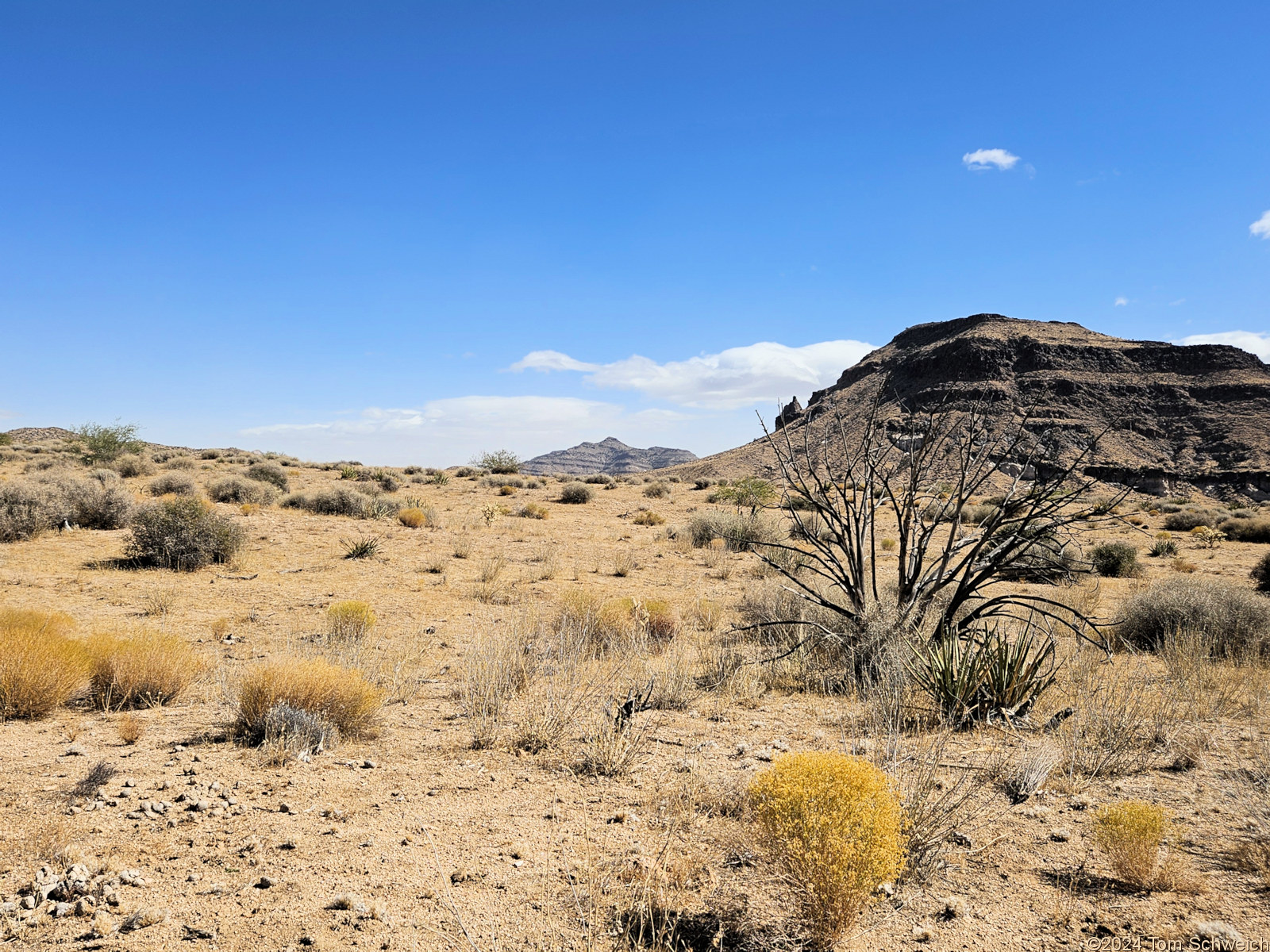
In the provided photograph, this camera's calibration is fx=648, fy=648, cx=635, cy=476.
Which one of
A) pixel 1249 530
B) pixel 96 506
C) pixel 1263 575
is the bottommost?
pixel 1263 575

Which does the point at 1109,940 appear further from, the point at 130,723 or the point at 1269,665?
the point at 1269,665

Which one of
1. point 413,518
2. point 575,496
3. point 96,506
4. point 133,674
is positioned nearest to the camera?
point 133,674

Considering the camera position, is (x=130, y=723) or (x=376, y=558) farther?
(x=376, y=558)

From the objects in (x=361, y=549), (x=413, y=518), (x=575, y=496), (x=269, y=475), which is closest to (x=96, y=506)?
(x=361, y=549)

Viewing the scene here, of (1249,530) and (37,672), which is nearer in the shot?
(37,672)

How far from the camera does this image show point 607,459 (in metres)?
149

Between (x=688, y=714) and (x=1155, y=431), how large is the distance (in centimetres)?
5660

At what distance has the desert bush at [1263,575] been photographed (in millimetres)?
12891

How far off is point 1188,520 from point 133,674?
31443 millimetres

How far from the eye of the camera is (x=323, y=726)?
4.95 meters

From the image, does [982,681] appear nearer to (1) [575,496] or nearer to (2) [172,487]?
(1) [575,496]

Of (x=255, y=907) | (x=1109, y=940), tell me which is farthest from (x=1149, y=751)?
(x=255, y=907)

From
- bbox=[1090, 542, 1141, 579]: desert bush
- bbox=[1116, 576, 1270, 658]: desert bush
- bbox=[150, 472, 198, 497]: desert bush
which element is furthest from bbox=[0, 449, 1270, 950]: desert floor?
bbox=[150, 472, 198, 497]: desert bush

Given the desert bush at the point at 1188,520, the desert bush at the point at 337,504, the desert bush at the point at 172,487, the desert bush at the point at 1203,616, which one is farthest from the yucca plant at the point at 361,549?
the desert bush at the point at 1188,520
